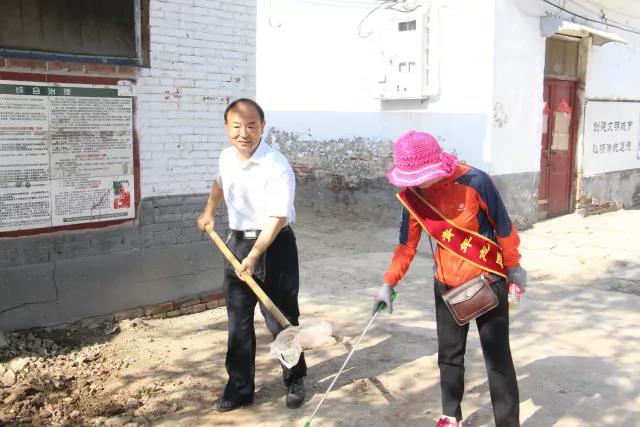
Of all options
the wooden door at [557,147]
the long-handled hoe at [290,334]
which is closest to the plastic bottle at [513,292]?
the long-handled hoe at [290,334]

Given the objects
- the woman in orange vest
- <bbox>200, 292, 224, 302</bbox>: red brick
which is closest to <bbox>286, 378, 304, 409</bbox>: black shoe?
the woman in orange vest

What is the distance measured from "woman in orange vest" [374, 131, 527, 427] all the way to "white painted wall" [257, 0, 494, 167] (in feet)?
19.3

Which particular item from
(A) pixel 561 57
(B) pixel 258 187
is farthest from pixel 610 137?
(B) pixel 258 187

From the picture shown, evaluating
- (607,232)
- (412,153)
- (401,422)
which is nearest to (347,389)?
(401,422)

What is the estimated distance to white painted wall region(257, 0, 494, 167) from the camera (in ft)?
28.3

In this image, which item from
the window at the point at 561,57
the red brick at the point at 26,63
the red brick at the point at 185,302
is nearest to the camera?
the red brick at the point at 26,63

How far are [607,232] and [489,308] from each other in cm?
756

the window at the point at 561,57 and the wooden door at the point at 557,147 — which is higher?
the window at the point at 561,57

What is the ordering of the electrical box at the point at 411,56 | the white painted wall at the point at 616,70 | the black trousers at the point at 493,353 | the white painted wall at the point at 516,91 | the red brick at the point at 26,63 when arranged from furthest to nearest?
the white painted wall at the point at 616,70, the electrical box at the point at 411,56, the white painted wall at the point at 516,91, the red brick at the point at 26,63, the black trousers at the point at 493,353

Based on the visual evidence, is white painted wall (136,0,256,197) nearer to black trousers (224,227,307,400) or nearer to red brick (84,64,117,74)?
red brick (84,64,117,74)

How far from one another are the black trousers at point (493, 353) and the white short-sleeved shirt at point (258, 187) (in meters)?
0.90

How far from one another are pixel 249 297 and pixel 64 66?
2.17m

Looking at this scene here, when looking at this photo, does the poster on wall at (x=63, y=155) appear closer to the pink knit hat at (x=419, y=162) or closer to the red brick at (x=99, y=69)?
the red brick at (x=99, y=69)

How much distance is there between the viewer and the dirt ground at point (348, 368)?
3568 millimetres
